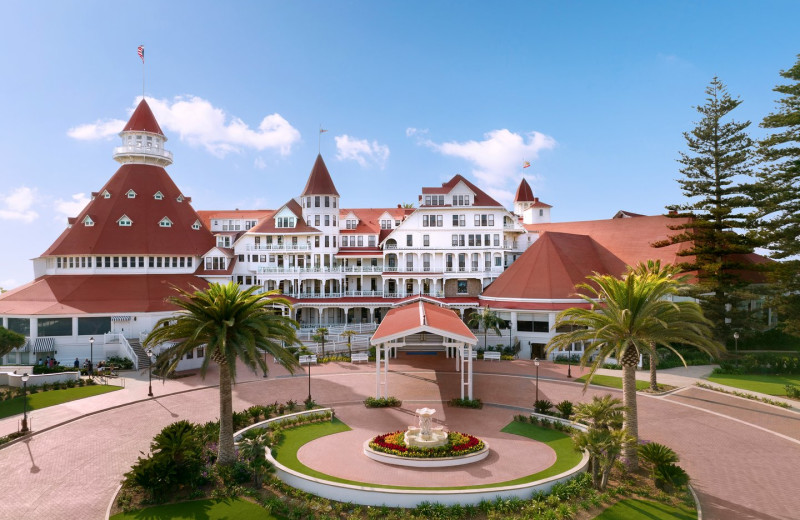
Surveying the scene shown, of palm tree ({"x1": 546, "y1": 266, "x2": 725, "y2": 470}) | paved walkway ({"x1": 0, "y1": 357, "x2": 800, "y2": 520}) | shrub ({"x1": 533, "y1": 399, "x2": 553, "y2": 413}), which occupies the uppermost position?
palm tree ({"x1": 546, "y1": 266, "x2": 725, "y2": 470})

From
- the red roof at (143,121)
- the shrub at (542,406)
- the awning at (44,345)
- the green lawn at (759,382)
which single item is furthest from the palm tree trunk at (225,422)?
the red roof at (143,121)

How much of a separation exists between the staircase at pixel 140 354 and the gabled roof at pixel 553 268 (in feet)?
106

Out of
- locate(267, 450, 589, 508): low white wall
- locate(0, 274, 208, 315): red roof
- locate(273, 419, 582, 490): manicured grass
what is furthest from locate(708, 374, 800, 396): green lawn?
locate(0, 274, 208, 315): red roof

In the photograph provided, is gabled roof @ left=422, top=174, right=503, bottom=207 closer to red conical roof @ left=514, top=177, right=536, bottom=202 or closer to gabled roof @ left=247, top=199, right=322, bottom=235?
gabled roof @ left=247, top=199, right=322, bottom=235

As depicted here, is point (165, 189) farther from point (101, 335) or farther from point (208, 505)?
point (208, 505)

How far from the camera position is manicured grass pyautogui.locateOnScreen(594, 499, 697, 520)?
15211 mm

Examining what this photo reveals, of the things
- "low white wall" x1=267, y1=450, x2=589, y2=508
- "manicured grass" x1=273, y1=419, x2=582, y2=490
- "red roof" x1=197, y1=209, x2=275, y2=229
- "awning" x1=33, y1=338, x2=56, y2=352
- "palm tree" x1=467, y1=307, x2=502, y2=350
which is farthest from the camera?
"red roof" x1=197, y1=209, x2=275, y2=229

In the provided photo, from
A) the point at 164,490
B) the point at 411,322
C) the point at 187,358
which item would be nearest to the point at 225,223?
the point at 187,358

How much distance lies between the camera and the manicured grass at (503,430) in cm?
1720

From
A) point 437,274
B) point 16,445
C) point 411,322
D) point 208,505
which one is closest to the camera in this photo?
point 208,505

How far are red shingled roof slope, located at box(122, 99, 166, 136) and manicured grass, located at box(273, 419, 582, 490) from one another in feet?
154

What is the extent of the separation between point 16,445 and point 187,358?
15.8m

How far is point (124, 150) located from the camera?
53469 millimetres

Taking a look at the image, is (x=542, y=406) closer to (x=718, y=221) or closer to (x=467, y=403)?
(x=467, y=403)
